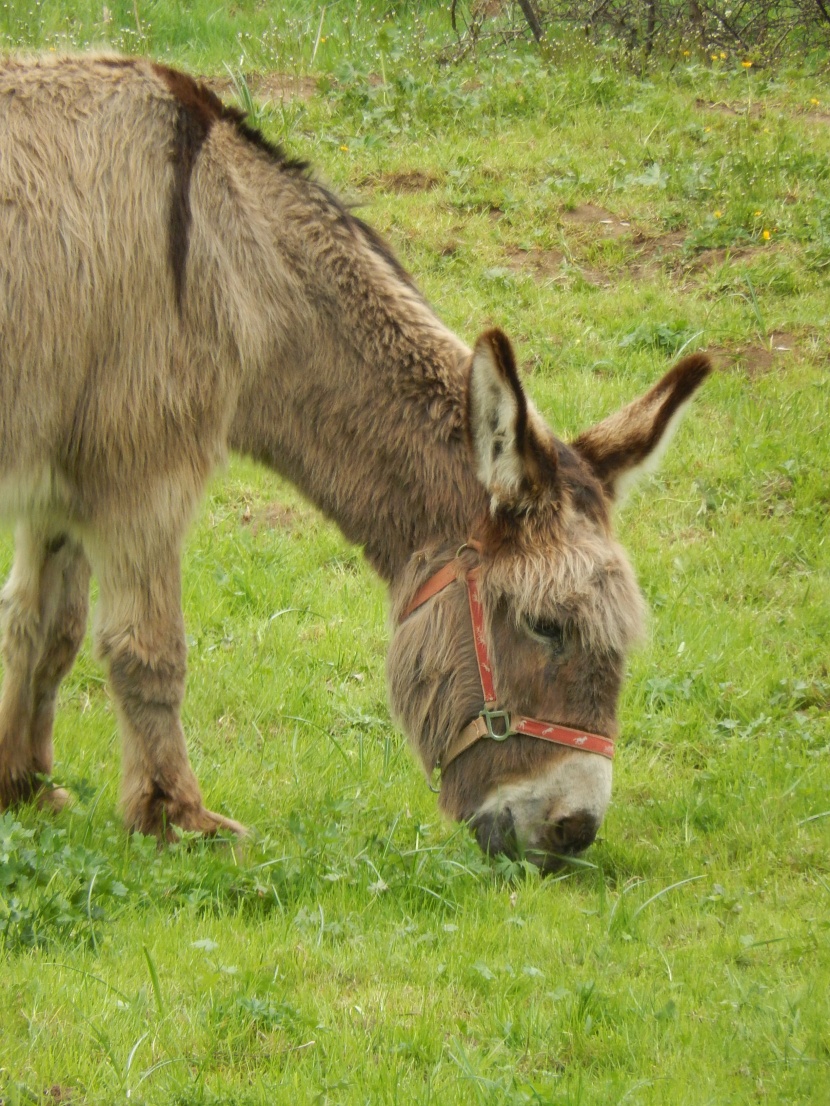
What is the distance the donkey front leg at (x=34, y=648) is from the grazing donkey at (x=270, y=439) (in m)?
0.01

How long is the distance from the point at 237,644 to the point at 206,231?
2195 millimetres

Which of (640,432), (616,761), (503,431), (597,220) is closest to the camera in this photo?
(503,431)

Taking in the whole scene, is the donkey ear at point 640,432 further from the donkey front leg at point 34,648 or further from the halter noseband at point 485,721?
the donkey front leg at point 34,648

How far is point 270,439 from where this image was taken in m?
4.01

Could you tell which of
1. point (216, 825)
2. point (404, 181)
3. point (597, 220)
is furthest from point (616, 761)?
point (404, 181)

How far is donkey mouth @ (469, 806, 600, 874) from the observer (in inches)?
146

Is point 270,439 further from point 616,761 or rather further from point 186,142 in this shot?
point 616,761

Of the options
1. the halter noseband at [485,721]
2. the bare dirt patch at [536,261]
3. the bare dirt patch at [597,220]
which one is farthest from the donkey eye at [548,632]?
the bare dirt patch at [597,220]

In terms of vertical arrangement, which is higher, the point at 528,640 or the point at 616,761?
the point at 528,640

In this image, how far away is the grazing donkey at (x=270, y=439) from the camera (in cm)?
356

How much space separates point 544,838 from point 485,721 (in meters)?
0.36

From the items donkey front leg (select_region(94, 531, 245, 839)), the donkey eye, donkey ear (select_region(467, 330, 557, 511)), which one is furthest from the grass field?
donkey ear (select_region(467, 330, 557, 511))

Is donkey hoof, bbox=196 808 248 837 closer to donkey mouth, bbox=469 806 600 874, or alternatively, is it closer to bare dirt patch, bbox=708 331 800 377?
donkey mouth, bbox=469 806 600 874

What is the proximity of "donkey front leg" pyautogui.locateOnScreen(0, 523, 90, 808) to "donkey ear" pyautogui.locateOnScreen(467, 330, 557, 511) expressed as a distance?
4.37 feet
